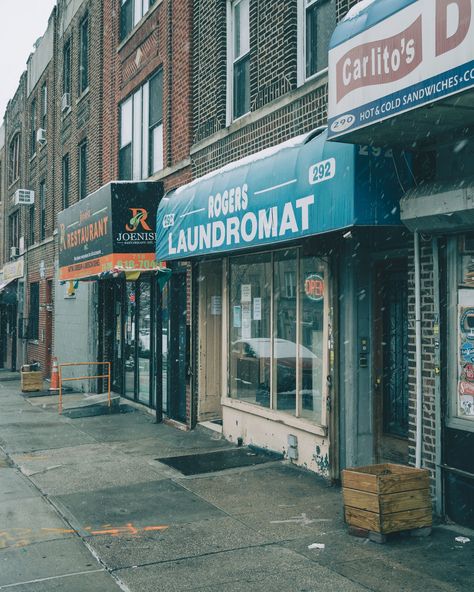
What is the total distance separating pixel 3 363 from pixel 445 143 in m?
28.5

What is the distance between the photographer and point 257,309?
10.3m

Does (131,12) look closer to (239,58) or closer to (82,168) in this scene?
(82,168)

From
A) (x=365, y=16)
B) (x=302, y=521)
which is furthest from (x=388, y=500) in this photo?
(x=365, y=16)

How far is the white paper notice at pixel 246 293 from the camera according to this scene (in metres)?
10.5

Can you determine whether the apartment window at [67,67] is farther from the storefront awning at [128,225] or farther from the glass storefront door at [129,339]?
the storefront awning at [128,225]

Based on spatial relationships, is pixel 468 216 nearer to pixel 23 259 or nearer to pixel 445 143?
pixel 445 143

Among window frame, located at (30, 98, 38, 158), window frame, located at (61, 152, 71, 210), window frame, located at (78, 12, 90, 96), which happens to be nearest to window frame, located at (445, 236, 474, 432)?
window frame, located at (78, 12, 90, 96)

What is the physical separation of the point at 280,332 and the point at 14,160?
25.2m

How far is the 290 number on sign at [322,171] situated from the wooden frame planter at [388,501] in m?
2.92

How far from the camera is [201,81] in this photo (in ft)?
39.9

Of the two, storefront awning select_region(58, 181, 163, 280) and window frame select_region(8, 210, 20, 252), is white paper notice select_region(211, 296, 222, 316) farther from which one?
window frame select_region(8, 210, 20, 252)

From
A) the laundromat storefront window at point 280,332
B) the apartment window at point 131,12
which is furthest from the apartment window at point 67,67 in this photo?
the laundromat storefront window at point 280,332

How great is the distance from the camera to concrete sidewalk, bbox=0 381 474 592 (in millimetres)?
5383

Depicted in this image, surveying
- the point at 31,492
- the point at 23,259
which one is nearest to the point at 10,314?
the point at 23,259
